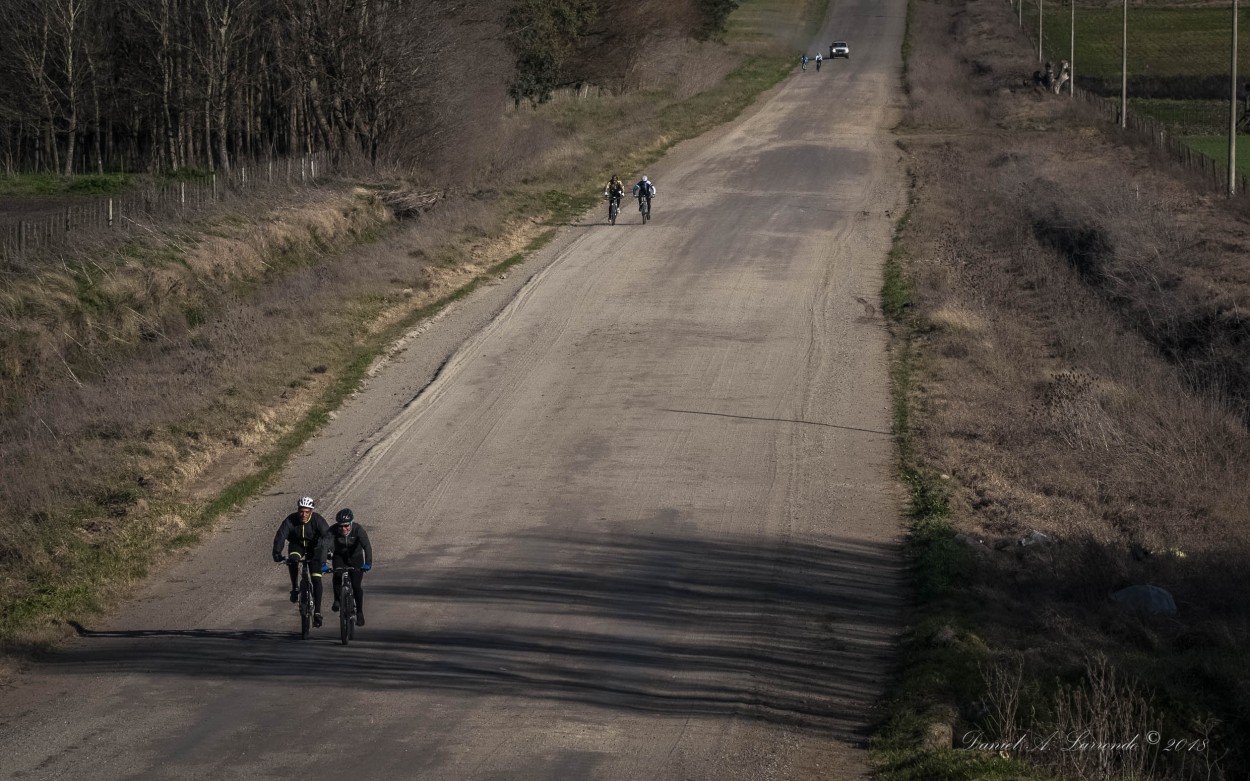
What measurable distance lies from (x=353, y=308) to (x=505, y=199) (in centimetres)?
1314

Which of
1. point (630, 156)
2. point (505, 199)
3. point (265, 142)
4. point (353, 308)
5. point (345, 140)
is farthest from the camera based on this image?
point (265, 142)

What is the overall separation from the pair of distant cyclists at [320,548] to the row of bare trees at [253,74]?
30.5 meters

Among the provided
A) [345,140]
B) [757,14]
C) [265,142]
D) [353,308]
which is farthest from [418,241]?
[757,14]

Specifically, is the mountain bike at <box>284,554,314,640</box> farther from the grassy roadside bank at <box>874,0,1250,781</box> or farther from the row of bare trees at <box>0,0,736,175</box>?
the row of bare trees at <box>0,0,736,175</box>

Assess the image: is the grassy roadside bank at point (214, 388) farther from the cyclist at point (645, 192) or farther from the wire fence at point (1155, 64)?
the wire fence at point (1155, 64)

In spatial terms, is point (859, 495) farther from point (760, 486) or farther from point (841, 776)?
point (841, 776)

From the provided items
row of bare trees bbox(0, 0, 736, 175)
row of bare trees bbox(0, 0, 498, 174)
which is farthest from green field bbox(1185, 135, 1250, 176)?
row of bare trees bbox(0, 0, 498, 174)

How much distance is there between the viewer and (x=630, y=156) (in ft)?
164

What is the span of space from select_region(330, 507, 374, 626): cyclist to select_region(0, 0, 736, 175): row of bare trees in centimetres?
3064

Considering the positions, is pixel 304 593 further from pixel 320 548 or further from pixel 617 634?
pixel 617 634

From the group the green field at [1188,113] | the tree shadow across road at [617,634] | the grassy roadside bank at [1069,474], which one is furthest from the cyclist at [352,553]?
the green field at [1188,113]

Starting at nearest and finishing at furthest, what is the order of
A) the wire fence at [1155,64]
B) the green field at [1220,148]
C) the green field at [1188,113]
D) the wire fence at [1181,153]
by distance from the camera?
the wire fence at [1181,153] → the green field at [1220,148] → the wire fence at [1155,64] → the green field at [1188,113]

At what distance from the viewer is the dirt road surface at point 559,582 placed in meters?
11.5

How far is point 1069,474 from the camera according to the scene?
63.7 feet
